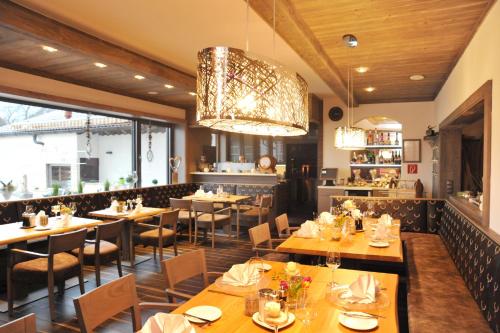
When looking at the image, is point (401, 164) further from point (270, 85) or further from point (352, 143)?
point (270, 85)

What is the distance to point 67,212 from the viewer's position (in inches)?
166

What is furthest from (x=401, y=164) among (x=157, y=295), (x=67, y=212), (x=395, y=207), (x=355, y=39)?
(x=67, y=212)

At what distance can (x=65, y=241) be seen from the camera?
3.37 meters

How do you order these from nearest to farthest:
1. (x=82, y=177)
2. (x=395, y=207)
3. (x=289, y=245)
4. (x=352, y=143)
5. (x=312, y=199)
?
(x=289, y=245)
(x=352, y=143)
(x=395, y=207)
(x=82, y=177)
(x=312, y=199)

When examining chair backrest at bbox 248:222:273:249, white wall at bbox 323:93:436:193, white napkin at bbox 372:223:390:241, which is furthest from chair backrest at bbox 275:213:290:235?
white wall at bbox 323:93:436:193

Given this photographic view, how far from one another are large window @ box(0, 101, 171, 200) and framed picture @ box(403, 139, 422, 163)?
5161mm

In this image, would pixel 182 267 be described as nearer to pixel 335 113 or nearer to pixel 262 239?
pixel 262 239

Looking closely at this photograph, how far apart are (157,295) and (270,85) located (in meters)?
3.01

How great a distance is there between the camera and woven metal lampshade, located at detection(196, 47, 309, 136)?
1.64 m

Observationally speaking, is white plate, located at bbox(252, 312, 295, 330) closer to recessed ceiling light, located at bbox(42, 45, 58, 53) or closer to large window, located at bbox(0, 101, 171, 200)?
recessed ceiling light, located at bbox(42, 45, 58, 53)

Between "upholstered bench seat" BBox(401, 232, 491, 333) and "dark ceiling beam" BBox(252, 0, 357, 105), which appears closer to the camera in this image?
"upholstered bench seat" BBox(401, 232, 491, 333)

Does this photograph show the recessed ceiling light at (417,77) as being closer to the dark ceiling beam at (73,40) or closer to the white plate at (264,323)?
the dark ceiling beam at (73,40)

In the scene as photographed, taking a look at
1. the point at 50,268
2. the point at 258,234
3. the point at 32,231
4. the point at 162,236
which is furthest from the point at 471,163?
the point at 32,231

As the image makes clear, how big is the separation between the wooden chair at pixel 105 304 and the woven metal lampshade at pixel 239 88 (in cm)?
98
